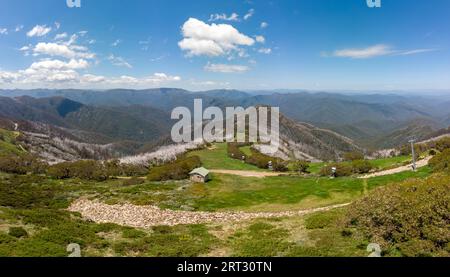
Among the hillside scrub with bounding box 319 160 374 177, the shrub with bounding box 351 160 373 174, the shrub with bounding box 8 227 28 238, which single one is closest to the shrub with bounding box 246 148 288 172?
the hillside scrub with bounding box 319 160 374 177

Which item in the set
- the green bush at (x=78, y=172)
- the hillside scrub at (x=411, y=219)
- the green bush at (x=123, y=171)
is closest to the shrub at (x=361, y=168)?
the hillside scrub at (x=411, y=219)

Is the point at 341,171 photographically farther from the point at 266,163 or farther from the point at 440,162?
the point at 266,163

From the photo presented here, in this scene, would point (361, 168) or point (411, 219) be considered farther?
point (361, 168)

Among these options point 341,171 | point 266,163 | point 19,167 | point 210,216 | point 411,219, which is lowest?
point 266,163

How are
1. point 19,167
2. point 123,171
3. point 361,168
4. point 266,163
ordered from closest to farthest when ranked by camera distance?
point 361,168, point 19,167, point 123,171, point 266,163

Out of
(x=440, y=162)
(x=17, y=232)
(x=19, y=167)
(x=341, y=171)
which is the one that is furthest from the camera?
(x=19, y=167)

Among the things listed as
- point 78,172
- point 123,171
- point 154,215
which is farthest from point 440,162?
point 123,171

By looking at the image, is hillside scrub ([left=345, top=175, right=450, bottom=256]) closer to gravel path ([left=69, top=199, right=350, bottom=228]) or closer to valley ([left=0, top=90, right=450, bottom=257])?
valley ([left=0, top=90, right=450, bottom=257])
